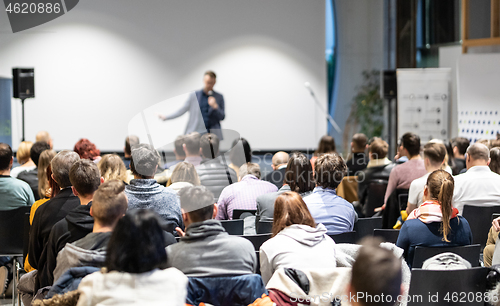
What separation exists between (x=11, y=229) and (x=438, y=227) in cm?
294

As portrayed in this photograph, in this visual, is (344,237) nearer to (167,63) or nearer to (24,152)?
(24,152)

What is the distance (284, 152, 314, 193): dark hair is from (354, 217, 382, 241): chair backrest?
424 millimetres

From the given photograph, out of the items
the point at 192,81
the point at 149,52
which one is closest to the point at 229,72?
the point at 192,81

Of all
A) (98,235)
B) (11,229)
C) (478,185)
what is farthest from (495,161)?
(11,229)

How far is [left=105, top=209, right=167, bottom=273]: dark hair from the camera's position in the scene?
1642 millimetres

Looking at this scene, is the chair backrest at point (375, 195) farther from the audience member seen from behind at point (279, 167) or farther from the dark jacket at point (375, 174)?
the audience member seen from behind at point (279, 167)

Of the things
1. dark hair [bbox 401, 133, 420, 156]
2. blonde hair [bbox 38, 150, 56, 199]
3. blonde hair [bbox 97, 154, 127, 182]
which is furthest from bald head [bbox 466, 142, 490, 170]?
blonde hair [bbox 38, 150, 56, 199]

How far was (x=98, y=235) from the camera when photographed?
7.10 feet

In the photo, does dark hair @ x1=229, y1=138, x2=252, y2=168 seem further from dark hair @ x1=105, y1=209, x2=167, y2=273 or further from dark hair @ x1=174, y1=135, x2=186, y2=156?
dark hair @ x1=105, y1=209, x2=167, y2=273

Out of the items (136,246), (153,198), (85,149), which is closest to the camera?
(136,246)

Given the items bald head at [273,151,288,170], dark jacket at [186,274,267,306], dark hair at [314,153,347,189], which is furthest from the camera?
bald head at [273,151,288,170]

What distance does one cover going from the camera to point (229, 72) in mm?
9805

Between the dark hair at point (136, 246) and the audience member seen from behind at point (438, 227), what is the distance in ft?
5.31

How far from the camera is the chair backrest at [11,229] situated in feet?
11.9
